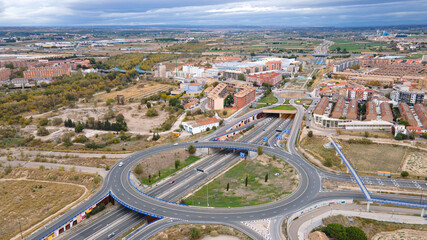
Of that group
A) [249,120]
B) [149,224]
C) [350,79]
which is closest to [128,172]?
[149,224]

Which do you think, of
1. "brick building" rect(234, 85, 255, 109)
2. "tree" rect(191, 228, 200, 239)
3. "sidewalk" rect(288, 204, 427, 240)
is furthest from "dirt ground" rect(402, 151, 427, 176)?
"brick building" rect(234, 85, 255, 109)

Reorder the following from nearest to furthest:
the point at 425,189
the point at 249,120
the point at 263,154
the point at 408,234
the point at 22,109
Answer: the point at 408,234
the point at 425,189
the point at 263,154
the point at 249,120
the point at 22,109

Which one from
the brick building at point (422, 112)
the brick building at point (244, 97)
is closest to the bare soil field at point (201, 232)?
the brick building at point (422, 112)

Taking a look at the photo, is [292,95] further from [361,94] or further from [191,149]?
[191,149]

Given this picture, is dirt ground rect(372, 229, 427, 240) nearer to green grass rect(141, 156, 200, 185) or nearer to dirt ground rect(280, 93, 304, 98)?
green grass rect(141, 156, 200, 185)

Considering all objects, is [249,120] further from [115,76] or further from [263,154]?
[115,76]

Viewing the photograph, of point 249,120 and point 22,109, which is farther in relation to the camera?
point 22,109
